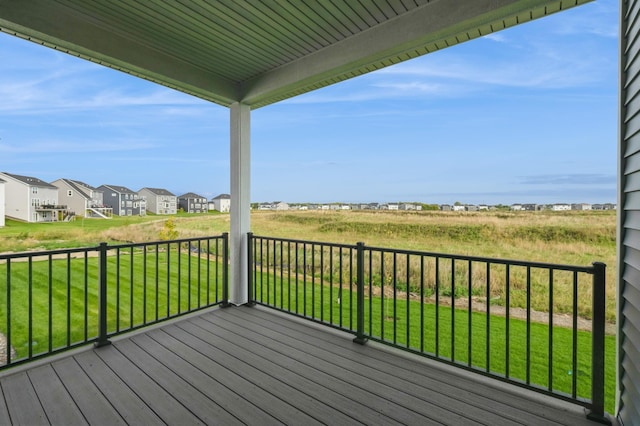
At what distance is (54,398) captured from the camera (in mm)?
1881

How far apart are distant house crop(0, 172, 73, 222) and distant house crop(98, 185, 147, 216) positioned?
0.74 m

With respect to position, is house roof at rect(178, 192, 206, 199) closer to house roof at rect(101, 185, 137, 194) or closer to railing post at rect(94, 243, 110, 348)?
house roof at rect(101, 185, 137, 194)

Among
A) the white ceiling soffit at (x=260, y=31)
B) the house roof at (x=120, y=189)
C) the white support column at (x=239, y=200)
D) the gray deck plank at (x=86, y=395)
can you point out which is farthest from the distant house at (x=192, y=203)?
the gray deck plank at (x=86, y=395)

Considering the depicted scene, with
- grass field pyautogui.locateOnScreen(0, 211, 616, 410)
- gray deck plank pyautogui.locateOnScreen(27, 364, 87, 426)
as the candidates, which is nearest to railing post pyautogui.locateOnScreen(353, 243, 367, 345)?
grass field pyautogui.locateOnScreen(0, 211, 616, 410)

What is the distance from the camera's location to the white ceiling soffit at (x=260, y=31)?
7.21ft

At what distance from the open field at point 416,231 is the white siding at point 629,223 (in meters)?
0.89

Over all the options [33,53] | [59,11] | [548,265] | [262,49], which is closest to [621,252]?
[548,265]

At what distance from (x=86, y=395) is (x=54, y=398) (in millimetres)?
181

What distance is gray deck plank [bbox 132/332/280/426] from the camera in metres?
1.76

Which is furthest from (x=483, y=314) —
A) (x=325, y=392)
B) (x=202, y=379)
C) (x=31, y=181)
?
(x=31, y=181)

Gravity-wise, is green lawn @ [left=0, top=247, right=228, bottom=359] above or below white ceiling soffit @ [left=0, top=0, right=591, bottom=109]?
below

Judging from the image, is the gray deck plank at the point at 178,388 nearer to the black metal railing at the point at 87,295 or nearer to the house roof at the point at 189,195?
the black metal railing at the point at 87,295

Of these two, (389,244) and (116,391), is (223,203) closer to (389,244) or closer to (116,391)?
(116,391)

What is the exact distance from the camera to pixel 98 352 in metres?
2.51
